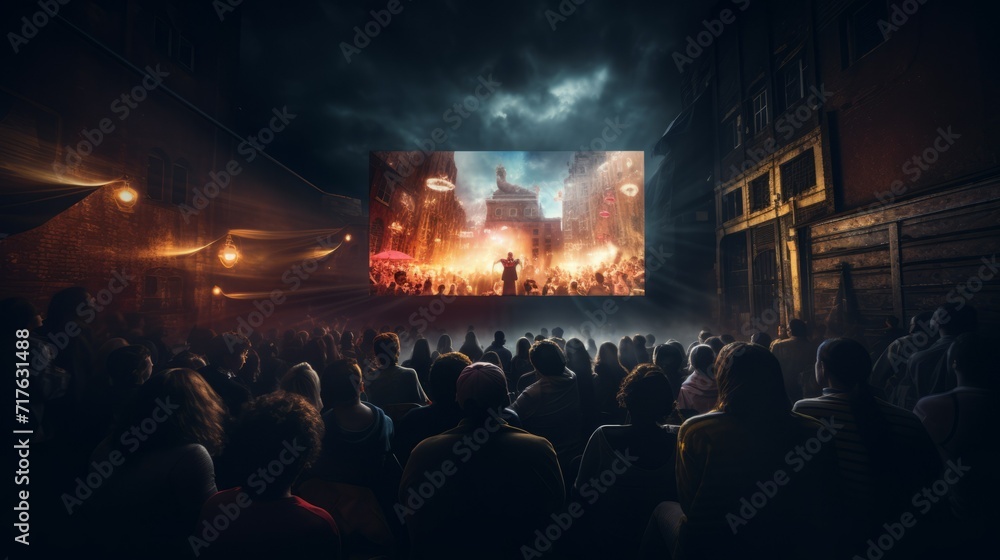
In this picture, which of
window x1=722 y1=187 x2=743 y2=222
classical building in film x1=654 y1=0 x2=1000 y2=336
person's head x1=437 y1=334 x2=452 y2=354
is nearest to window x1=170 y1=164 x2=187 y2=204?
person's head x1=437 y1=334 x2=452 y2=354

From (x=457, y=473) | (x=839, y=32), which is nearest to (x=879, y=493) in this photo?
(x=457, y=473)

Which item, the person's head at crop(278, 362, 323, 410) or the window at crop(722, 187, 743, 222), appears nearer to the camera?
the person's head at crop(278, 362, 323, 410)

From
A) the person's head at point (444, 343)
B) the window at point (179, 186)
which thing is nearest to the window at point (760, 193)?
the person's head at point (444, 343)

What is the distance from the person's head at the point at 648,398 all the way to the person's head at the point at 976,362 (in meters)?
1.97

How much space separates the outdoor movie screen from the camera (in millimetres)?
16734

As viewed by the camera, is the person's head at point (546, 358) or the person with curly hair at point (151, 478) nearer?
the person with curly hair at point (151, 478)

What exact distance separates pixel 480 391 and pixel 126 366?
2.84 metres

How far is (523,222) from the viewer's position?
1700 centimetres

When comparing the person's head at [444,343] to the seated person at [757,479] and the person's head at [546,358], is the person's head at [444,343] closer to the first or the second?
the person's head at [546,358]

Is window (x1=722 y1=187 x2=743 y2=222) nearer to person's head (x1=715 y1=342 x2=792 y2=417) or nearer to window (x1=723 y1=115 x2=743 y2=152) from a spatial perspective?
window (x1=723 y1=115 x2=743 y2=152)

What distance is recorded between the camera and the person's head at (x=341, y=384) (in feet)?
8.80

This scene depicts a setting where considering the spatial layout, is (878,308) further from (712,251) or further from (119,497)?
(119,497)

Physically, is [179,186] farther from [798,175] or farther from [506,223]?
[798,175]

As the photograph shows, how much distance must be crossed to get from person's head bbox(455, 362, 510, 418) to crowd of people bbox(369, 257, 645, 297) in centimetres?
1483
